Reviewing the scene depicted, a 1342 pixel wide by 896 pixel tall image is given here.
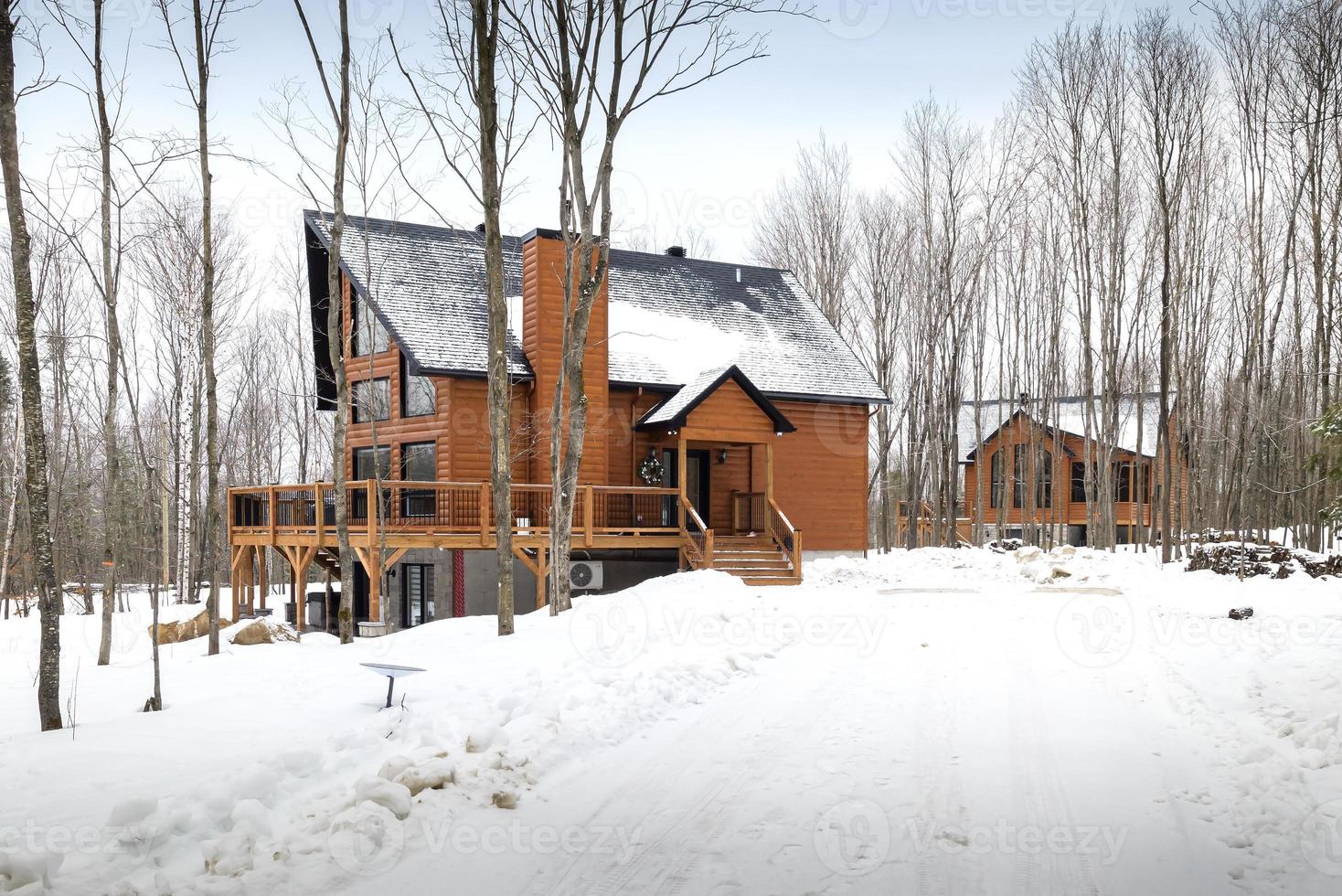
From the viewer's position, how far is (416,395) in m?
18.8

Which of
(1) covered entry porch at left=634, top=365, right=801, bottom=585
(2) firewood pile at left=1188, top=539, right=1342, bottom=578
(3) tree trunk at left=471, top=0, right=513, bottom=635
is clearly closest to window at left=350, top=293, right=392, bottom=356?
(1) covered entry porch at left=634, top=365, right=801, bottom=585

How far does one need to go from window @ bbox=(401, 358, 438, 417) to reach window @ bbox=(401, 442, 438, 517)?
678mm

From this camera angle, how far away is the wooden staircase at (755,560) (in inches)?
701

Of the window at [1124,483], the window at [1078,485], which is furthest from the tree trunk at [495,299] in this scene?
the window at [1078,485]

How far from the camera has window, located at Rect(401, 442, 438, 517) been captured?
18000mm

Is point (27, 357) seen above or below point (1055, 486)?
above

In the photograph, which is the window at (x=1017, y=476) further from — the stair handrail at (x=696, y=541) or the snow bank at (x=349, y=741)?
the snow bank at (x=349, y=741)

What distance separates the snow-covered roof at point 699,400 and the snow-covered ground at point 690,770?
8.34 m

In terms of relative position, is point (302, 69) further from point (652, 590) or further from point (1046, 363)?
point (1046, 363)

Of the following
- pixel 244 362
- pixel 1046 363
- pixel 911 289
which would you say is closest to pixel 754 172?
pixel 911 289

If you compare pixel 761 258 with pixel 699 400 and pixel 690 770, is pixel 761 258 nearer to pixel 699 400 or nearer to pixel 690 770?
pixel 699 400

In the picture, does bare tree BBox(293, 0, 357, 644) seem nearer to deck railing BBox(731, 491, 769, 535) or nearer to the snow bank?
the snow bank

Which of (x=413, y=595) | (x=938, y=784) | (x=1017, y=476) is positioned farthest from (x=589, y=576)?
(x=1017, y=476)

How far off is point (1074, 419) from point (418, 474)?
27.4 m
